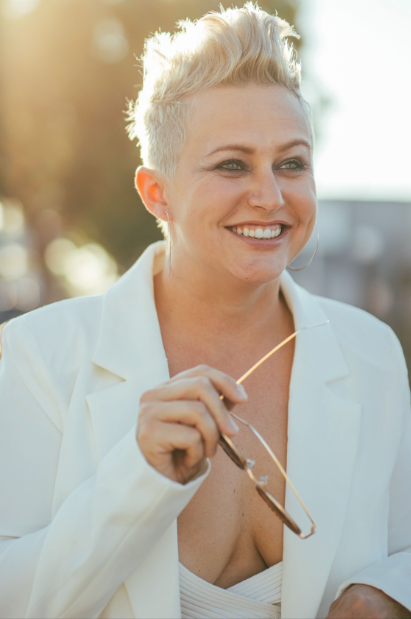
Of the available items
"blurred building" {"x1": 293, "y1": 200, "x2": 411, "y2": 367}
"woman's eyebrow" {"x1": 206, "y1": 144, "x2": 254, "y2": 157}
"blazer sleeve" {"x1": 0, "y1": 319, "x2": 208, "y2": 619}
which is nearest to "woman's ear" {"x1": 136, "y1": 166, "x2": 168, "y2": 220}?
"woman's eyebrow" {"x1": 206, "y1": 144, "x2": 254, "y2": 157}

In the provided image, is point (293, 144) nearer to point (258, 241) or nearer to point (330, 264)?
point (258, 241)

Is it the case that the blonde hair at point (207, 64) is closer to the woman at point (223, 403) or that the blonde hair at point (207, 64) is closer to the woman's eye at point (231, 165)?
the woman at point (223, 403)

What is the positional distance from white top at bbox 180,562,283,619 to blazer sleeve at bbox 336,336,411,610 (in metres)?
0.24

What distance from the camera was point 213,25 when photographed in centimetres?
244

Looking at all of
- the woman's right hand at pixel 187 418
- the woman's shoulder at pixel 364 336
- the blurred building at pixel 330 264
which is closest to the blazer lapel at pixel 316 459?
the woman's shoulder at pixel 364 336

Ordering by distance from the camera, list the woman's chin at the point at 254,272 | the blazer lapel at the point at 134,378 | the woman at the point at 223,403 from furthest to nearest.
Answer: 1. the woman's chin at the point at 254,272
2. the blazer lapel at the point at 134,378
3. the woman at the point at 223,403

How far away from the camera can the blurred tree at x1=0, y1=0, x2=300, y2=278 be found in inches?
462

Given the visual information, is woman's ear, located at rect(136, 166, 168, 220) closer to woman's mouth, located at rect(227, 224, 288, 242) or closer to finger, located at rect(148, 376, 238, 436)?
woman's mouth, located at rect(227, 224, 288, 242)

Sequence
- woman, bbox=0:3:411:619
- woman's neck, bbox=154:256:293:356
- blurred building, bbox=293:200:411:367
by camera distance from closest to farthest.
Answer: woman, bbox=0:3:411:619
woman's neck, bbox=154:256:293:356
blurred building, bbox=293:200:411:367

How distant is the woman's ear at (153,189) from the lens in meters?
2.61

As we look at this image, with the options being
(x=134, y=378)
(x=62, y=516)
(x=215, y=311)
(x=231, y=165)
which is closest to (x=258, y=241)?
(x=231, y=165)

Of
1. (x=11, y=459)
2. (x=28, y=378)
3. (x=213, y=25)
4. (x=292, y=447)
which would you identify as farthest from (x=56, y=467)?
(x=213, y=25)

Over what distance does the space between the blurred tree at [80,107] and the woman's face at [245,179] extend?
9.42 m

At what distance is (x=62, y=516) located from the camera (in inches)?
74.2
